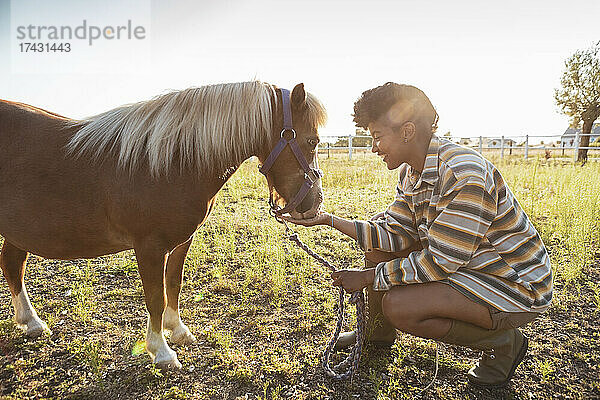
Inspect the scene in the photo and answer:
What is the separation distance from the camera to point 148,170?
95.8 inches

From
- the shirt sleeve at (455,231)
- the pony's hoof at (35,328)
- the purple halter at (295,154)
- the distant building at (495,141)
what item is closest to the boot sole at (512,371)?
the shirt sleeve at (455,231)

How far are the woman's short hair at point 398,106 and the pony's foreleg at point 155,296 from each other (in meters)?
1.65

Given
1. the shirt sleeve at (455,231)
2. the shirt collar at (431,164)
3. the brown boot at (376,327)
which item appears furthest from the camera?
the brown boot at (376,327)

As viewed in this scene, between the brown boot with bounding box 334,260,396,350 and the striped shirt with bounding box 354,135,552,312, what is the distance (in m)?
0.60

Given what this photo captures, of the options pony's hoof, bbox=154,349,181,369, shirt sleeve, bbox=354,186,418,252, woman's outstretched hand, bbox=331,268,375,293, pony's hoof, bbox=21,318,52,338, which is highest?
shirt sleeve, bbox=354,186,418,252

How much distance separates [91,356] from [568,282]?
14.3 ft

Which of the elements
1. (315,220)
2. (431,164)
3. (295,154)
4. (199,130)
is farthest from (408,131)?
(199,130)

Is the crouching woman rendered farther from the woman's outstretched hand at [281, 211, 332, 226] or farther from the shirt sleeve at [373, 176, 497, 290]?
the woman's outstretched hand at [281, 211, 332, 226]

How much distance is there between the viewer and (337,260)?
14.9ft

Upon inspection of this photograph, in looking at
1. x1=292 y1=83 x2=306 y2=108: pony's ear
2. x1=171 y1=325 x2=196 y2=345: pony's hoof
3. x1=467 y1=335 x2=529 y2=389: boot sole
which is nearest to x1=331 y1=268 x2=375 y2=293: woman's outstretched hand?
x1=467 y1=335 x2=529 y2=389: boot sole

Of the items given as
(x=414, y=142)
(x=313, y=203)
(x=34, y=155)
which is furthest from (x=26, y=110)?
(x=414, y=142)

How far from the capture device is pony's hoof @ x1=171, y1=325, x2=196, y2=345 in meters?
2.88

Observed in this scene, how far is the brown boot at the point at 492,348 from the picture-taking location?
211 cm

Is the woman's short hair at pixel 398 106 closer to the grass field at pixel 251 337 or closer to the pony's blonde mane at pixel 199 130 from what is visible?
the pony's blonde mane at pixel 199 130
